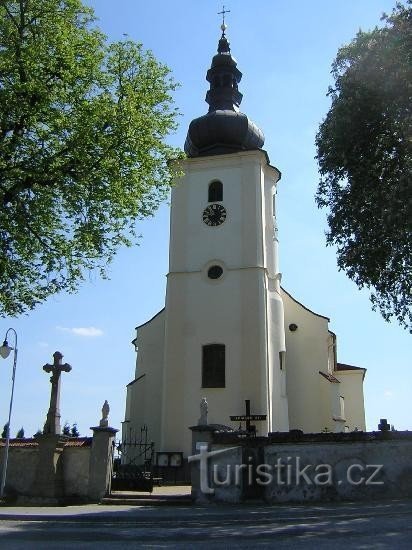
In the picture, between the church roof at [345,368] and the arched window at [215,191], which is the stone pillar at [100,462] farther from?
the church roof at [345,368]

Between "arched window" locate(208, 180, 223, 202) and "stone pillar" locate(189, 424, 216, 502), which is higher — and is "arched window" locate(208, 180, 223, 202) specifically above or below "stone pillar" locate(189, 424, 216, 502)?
above

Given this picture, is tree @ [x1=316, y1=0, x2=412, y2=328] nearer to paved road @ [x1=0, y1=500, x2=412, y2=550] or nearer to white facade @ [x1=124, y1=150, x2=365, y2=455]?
paved road @ [x1=0, y1=500, x2=412, y2=550]

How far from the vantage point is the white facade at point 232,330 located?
2536 centimetres

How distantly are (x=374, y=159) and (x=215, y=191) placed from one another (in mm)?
14155

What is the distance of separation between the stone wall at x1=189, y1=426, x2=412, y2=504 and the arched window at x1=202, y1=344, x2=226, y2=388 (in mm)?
11576

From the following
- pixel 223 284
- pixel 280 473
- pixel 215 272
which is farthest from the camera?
pixel 215 272

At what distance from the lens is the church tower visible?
25312 mm

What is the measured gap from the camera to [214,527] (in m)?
9.89

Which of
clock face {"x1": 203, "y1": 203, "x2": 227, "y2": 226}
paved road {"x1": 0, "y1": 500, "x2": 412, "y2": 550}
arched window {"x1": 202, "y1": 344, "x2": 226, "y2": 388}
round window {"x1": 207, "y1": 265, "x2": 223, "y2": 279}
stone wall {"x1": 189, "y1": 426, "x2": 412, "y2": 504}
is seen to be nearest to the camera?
paved road {"x1": 0, "y1": 500, "x2": 412, "y2": 550}

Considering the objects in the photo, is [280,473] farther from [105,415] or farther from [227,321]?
[227,321]

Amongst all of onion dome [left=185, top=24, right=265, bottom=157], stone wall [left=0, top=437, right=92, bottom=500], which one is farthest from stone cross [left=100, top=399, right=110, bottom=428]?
onion dome [left=185, top=24, right=265, bottom=157]

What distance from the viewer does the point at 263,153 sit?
94.7 ft

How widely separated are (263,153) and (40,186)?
16.7 m

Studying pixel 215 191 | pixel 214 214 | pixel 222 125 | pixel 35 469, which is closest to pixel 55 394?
pixel 35 469
